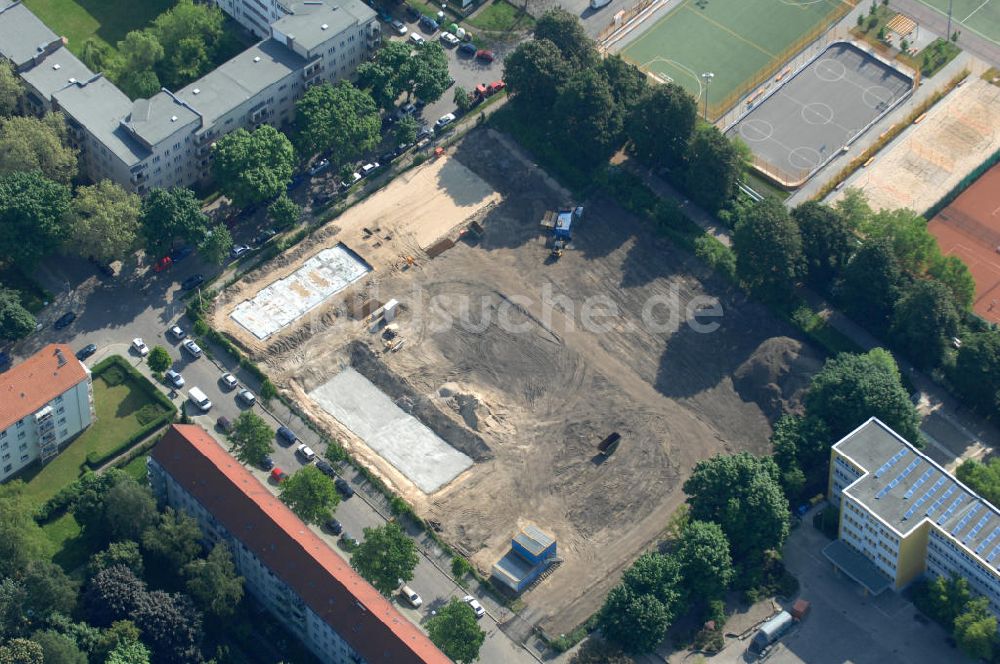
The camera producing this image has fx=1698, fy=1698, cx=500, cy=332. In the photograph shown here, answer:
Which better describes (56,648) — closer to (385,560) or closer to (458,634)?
(385,560)

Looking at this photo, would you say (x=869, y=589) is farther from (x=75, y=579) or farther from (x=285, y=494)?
(x=75, y=579)

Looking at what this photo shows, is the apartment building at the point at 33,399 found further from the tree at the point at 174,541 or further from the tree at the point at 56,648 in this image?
the tree at the point at 56,648

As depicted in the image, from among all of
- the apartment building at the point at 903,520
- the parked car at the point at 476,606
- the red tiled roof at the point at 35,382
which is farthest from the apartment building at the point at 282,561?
the apartment building at the point at 903,520

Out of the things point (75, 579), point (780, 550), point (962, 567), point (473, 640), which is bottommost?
point (75, 579)

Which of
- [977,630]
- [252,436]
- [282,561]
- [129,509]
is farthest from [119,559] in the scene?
[977,630]

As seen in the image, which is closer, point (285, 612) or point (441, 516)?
point (285, 612)

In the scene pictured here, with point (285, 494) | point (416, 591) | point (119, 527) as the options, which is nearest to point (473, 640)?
point (416, 591)

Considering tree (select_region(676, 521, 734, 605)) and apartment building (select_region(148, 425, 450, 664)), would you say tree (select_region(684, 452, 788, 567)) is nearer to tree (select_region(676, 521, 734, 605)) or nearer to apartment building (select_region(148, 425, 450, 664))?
tree (select_region(676, 521, 734, 605))
